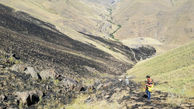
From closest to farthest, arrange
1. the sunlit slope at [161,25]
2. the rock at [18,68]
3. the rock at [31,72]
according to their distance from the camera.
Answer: the rock at [31,72]
the rock at [18,68]
the sunlit slope at [161,25]

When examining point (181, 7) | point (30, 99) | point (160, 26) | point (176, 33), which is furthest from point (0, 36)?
point (181, 7)

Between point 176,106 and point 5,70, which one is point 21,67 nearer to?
point 5,70

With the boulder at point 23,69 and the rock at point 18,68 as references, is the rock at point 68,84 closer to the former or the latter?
the boulder at point 23,69

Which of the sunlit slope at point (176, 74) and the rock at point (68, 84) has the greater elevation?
the sunlit slope at point (176, 74)

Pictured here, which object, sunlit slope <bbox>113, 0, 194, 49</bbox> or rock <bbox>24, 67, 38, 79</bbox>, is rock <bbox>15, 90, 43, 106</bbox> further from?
sunlit slope <bbox>113, 0, 194, 49</bbox>

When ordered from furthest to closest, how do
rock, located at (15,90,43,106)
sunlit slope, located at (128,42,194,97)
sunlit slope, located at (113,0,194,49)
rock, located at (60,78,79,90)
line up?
1. sunlit slope, located at (113,0,194,49)
2. rock, located at (60,78,79,90)
3. sunlit slope, located at (128,42,194,97)
4. rock, located at (15,90,43,106)

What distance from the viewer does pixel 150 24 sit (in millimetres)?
169625

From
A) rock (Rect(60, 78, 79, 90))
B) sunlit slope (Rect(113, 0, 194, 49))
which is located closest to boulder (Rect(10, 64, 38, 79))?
rock (Rect(60, 78, 79, 90))

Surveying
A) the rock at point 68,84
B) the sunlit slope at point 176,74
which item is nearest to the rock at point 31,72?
the rock at point 68,84

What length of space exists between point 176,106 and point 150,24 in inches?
6268

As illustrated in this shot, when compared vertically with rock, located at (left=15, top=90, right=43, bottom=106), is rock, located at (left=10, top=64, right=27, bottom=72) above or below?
above

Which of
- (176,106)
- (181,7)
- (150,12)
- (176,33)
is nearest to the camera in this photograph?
(176,106)

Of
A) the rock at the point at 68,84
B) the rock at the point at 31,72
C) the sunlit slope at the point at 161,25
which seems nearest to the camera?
the rock at the point at 31,72

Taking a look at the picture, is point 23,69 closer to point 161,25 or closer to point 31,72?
point 31,72
